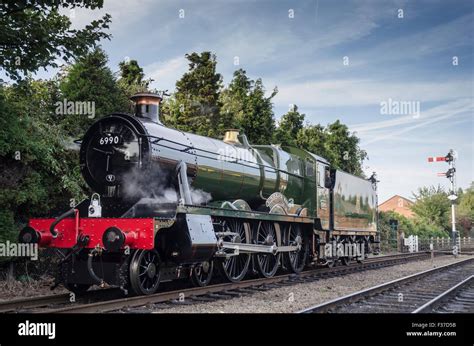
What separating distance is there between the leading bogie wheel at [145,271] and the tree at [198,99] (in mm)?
10909

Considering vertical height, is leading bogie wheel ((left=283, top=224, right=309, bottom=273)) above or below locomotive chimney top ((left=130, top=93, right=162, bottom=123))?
below

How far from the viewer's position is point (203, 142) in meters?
10.3

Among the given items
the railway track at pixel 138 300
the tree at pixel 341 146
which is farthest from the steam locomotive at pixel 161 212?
the tree at pixel 341 146

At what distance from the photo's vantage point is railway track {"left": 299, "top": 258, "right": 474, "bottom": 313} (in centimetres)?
787

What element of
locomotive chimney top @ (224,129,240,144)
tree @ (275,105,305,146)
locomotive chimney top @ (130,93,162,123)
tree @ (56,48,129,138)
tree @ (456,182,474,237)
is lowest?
tree @ (456,182,474,237)

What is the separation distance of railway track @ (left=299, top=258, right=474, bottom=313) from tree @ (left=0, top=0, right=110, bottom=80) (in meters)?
6.67

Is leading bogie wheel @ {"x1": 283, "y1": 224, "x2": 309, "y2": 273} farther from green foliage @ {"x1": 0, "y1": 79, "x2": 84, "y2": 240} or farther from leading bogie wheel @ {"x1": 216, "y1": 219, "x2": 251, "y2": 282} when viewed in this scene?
green foliage @ {"x1": 0, "y1": 79, "x2": 84, "y2": 240}

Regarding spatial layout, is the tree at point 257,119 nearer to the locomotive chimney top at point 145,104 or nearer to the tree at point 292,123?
the tree at point 292,123

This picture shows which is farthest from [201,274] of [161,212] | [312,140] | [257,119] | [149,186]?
[312,140]

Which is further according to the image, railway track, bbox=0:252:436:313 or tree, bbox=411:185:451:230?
tree, bbox=411:185:451:230

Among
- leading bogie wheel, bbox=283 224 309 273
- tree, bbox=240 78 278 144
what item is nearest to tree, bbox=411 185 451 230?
tree, bbox=240 78 278 144

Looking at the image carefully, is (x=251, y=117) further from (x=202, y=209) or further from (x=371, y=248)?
(x=202, y=209)

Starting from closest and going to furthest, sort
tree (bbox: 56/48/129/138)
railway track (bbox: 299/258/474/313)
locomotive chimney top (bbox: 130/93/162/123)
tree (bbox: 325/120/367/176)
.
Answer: railway track (bbox: 299/258/474/313) < locomotive chimney top (bbox: 130/93/162/123) < tree (bbox: 56/48/129/138) < tree (bbox: 325/120/367/176)
